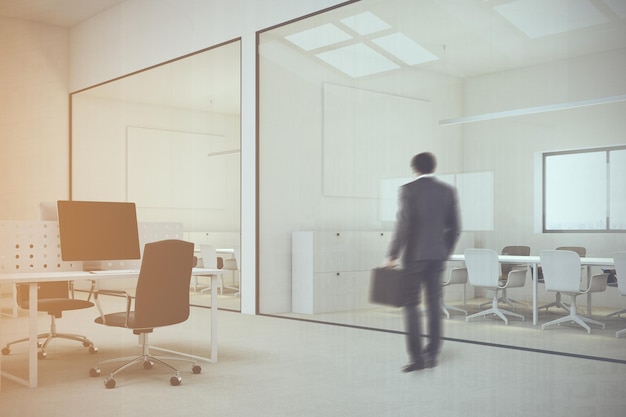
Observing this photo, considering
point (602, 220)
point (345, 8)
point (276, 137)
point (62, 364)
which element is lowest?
point (62, 364)

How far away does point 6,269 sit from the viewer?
4.89 meters

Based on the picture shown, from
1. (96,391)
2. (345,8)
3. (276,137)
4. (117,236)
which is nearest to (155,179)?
(276,137)

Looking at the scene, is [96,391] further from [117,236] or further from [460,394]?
[460,394]

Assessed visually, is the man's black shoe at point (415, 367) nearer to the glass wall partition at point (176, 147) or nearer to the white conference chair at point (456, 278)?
the white conference chair at point (456, 278)

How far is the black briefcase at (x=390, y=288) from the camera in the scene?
4875 mm

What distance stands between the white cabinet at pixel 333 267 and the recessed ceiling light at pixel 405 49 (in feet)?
5.98

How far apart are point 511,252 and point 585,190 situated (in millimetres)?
910

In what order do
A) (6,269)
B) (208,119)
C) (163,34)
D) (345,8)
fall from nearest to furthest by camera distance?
(6,269) → (345,8) → (208,119) → (163,34)

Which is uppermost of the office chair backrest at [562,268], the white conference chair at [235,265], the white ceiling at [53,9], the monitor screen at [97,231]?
the white ceiling at [53,9]

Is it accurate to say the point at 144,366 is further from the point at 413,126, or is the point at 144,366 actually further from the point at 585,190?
the point at 585,190

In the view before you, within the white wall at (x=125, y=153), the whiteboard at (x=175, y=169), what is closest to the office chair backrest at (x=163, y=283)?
the white wall at (x=125, y=153)

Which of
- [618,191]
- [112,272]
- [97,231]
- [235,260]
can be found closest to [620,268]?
[618,191]

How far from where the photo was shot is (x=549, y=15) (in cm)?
561

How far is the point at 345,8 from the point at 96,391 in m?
4.97
